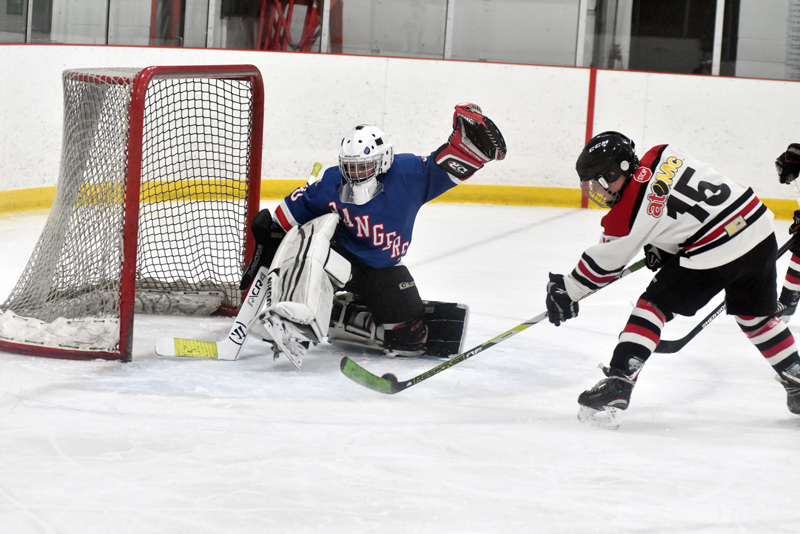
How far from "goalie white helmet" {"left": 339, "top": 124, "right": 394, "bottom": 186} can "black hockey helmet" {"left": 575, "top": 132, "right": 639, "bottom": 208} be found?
732 mm

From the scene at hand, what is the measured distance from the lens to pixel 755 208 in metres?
2.41

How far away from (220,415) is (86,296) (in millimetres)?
896

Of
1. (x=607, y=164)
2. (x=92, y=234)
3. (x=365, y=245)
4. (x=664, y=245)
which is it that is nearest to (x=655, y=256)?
(x=664, y=245)

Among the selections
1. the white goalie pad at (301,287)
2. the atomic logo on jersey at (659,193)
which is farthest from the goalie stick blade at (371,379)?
the atomic logo on jersey at (659,193)

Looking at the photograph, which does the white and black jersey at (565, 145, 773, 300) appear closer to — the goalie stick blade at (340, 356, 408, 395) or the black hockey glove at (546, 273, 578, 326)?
the black hockey glove at (546, 273, 578, 326)

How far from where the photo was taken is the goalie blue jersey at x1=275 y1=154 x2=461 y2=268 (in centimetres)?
304

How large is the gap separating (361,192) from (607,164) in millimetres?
885

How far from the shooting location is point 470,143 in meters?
2.96

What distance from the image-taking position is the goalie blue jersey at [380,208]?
3.04m

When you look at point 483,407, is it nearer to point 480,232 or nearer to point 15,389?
point 15,389

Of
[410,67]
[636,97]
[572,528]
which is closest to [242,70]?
[572,528]

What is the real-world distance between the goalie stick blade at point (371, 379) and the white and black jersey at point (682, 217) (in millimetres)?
655

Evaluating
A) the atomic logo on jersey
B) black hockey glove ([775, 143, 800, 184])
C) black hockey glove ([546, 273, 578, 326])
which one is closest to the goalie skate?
black hockey glove ([546, 273, 578, 326])

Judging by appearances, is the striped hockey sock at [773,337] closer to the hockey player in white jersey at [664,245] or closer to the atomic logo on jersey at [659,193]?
the hockey player in white jersey at [664,245]
